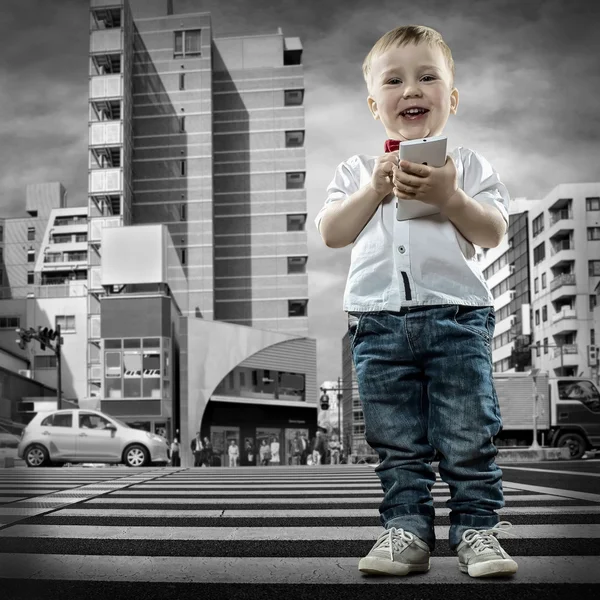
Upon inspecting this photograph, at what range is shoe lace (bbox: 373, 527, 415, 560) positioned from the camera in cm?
197

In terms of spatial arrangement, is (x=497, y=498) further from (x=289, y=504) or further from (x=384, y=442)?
(x=289, y=504)

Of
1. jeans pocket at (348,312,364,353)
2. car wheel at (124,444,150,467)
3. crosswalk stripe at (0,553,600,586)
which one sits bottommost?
car wheel at (124,444,150,467)

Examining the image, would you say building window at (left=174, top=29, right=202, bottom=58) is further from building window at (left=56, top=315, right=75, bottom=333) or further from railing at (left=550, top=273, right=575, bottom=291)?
railing at (left=550, top=273, right=575, bottom=291)

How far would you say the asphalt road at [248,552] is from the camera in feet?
5.87

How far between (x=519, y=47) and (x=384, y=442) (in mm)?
1033

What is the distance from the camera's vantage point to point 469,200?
2043 mm

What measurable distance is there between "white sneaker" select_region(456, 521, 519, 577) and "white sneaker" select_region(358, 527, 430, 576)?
0.09 metres

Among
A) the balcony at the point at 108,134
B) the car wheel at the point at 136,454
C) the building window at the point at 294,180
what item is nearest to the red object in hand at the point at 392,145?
the car wheel at the point at 136,454

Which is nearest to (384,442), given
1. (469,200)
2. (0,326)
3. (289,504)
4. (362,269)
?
(362,269)

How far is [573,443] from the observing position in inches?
799

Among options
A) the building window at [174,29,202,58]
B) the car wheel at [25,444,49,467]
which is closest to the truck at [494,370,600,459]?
the car wheel at [25,444,49,467]

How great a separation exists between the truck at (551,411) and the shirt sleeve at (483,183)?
635 inches

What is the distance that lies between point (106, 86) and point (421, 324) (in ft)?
150

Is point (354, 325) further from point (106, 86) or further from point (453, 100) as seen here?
point (106, 86)
